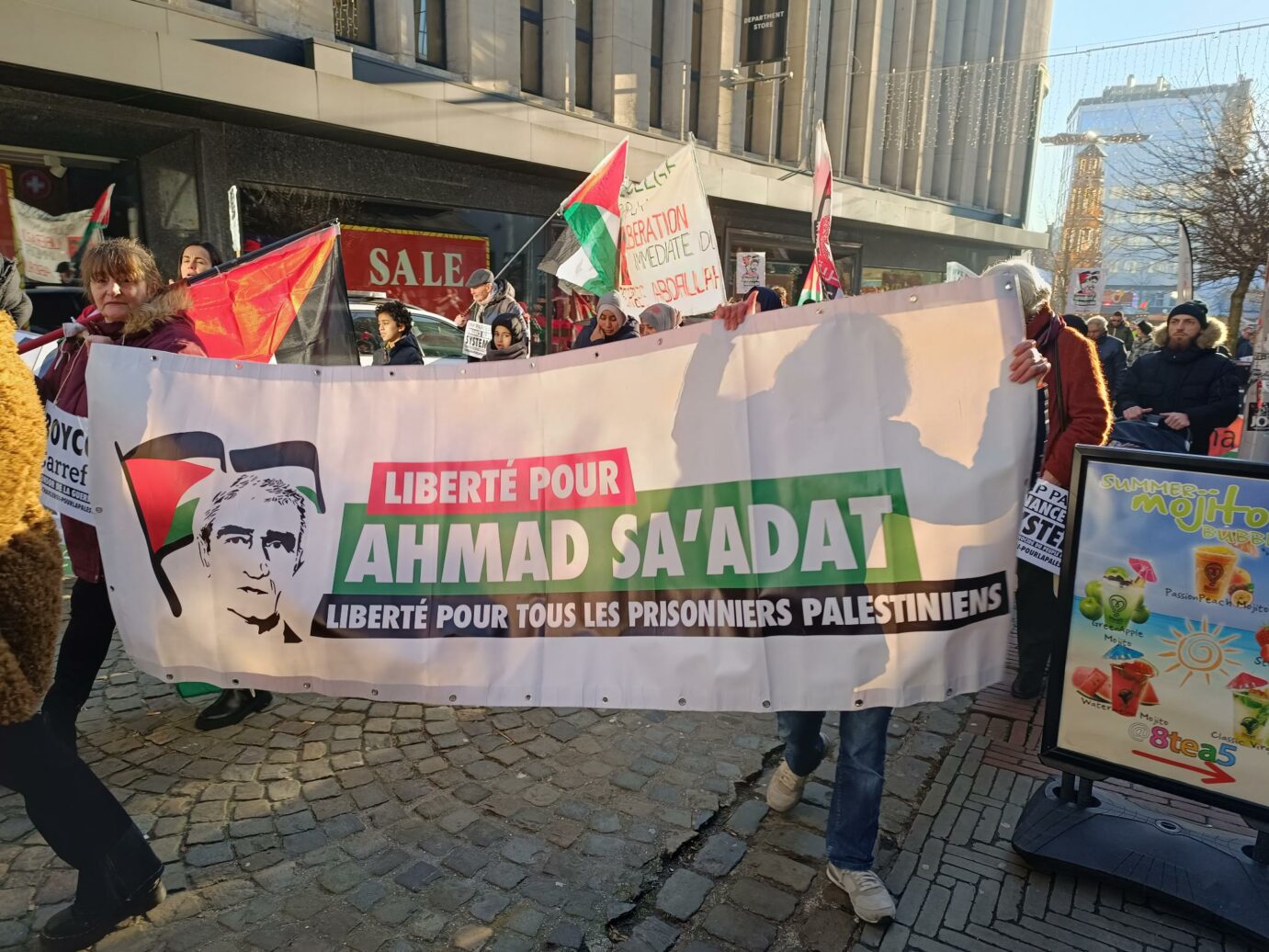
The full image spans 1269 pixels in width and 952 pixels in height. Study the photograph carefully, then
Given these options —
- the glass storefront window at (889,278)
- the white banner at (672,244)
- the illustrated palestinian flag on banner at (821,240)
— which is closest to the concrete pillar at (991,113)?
the glass storefront window at (889,278)

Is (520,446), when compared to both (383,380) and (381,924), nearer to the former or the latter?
(383,380)

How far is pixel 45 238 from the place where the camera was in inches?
429

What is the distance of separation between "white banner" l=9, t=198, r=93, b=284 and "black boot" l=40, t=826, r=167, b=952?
10.9m

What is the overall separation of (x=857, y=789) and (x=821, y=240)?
535 centimetres

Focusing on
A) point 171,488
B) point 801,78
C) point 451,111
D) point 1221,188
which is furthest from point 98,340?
point 801,78

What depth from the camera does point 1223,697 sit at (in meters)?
2.78

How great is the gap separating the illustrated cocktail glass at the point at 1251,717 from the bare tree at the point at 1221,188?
44.5 feet

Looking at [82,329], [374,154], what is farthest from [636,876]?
[374,154]

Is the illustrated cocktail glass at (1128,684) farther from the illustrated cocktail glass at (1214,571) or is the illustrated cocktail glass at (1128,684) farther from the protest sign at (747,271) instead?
the protest sign at (747,271)

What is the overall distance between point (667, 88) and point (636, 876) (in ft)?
65.9

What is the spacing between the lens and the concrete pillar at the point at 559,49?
16.3m

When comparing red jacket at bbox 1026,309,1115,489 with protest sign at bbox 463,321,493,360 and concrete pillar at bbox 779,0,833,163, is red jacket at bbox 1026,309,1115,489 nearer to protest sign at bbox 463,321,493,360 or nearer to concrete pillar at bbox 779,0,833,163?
protest sign at bbox 463,321,493,360

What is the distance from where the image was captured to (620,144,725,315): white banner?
23.2 feet

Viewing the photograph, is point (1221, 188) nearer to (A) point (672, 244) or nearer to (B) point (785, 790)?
(A) point (672, 244)
